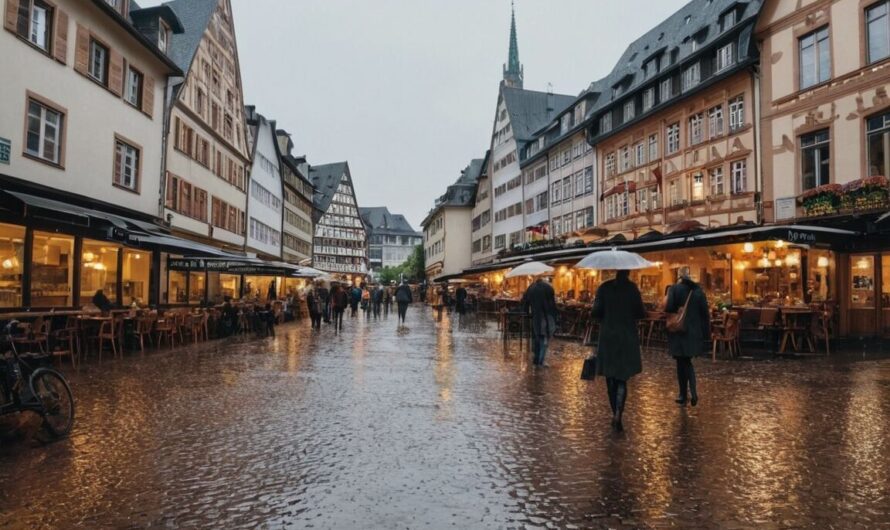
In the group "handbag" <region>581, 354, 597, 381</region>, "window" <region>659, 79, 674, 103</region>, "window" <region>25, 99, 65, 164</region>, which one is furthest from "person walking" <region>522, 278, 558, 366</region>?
"window" <region>659, 79, 674, 103</region>

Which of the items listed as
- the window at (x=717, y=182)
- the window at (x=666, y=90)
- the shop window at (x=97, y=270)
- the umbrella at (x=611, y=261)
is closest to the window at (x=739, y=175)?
the window at (x=717, y=182)

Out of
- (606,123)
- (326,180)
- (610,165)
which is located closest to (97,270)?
(610,165)

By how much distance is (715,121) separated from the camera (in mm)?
26281

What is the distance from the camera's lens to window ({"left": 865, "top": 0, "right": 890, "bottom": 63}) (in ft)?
59.6

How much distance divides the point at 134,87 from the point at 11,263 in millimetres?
10290

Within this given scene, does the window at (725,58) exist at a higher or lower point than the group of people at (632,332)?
higher

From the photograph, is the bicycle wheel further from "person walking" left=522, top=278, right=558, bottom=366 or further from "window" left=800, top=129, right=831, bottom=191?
"window" left=800, top=129, right=831, bottom=191

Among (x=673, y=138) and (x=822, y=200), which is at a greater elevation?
(x=673, y=138)

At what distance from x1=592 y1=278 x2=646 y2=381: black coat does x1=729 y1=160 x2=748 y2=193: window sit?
19.3 m

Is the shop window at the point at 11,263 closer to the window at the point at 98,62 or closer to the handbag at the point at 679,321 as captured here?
the window at the point at 98,62

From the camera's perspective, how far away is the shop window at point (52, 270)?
54.4ft

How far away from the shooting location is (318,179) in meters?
103

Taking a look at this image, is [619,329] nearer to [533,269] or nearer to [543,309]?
[543,309]

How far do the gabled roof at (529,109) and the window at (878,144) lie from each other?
1461 inches
